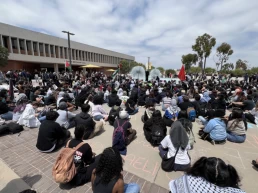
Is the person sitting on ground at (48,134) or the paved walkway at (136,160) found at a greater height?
the person sitting on ground at (48,134)

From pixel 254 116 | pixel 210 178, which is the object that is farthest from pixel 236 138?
pixel 210 178

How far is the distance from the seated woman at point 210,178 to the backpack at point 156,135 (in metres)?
2.34

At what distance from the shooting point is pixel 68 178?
2.43 metres

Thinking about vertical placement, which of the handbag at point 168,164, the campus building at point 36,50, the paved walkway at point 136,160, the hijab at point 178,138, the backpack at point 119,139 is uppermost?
the campus building at point 36,50

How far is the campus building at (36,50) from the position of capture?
23.8 metres

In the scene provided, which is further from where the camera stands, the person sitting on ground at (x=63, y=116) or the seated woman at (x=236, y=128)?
the person sitting on ground at (x=63, y=116)

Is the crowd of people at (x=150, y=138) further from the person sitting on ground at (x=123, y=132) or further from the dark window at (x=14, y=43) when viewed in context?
the dark window at (x=14, y=43)

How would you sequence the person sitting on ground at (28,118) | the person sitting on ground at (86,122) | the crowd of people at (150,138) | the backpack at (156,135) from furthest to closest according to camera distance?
1. the person sitting on ground at (28,118)
2. the person sitting on ground at (86,122)
3. the backpack at (156,135)
4. the crowd of people at (150,138)

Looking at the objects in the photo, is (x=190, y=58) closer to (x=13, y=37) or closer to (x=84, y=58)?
(x=84, y=58)

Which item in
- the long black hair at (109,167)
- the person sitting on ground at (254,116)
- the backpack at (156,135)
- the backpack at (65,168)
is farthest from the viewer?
the person sitting on ground at (254,116)

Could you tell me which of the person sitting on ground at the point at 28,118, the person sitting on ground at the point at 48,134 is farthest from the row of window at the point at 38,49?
the person sitting on ground at the point at 48,134

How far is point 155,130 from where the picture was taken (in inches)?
163

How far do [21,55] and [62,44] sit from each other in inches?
386

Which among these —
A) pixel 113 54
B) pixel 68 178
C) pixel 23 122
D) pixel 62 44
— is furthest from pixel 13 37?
pixel 113 54
